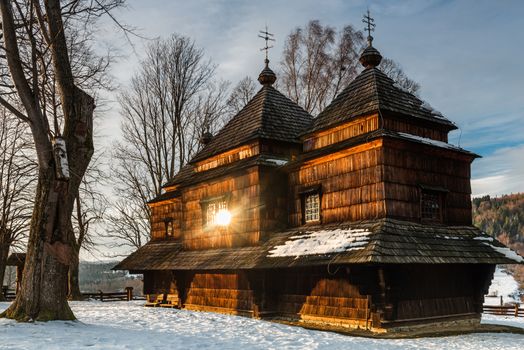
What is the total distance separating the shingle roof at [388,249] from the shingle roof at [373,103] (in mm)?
3387

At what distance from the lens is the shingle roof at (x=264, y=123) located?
62.2 ft

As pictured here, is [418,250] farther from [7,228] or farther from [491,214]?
→ [491,214]

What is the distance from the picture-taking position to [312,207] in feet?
54.7

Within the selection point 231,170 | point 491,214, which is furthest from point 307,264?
point 491,214

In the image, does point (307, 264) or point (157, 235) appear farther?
point (157, 235)

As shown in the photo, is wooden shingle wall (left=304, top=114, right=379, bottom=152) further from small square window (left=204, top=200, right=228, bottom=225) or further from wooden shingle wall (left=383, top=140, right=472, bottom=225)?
small square window (left=204, top=200, right=228, bottom=225)

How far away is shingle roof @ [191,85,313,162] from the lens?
1895 centimetres

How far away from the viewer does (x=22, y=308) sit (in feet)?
34.4

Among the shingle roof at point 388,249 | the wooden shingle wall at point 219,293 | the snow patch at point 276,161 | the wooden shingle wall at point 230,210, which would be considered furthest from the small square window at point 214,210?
the snow patch at point 276,161

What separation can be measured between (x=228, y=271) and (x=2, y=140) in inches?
553

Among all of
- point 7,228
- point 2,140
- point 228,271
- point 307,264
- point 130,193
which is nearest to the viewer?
point 307,264

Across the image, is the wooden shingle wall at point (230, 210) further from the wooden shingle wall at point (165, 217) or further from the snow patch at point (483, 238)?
the snow patch at point (483, 238)

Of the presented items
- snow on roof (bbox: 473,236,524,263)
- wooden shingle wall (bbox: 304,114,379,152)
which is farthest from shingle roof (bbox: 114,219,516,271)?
wooden shingle wall (bbox: 304,114,379,152)

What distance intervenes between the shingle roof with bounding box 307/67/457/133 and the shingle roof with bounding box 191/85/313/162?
6.76 ft
